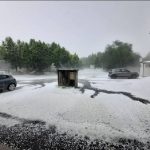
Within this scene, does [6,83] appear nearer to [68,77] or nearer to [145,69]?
[68,77]

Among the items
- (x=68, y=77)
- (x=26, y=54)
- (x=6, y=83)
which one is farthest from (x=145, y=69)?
(x=26, y=54)

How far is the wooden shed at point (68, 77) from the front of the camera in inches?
591

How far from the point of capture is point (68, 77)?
50.0 feet

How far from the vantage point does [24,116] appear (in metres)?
7.68

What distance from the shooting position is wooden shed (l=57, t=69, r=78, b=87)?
15.0m

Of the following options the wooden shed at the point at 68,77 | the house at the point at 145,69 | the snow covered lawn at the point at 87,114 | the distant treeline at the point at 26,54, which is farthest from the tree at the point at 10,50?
the snow covered lawn at the point at 87,114

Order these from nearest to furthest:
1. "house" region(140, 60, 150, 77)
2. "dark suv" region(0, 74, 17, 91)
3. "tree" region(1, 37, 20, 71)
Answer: "dark suv" region(0, 74, 17, 91)
"house" region(140, 60, 150, 77)
"tree" region(1, 37, 20, 71)

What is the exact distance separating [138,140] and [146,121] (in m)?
1.84

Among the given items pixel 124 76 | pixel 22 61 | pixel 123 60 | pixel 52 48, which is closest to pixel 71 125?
pixel 124 76

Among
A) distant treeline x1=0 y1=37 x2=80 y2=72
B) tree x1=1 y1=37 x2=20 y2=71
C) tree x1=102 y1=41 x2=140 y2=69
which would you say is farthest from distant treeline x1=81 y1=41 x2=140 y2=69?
tree x1=1 y1=37 x2=20 y2=71

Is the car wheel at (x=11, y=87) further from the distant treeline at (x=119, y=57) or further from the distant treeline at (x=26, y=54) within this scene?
the distant treeline at (x=119, y=57)

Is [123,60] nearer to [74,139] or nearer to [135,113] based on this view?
[135,113]

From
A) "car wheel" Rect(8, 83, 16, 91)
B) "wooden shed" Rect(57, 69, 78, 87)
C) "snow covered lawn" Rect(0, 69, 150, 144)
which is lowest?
"snow covered lawn" Rect(0, 69, 150, 144)

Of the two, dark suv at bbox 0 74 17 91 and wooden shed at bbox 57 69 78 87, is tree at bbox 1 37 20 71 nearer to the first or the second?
dark suv at bbox 0 74 17 91
